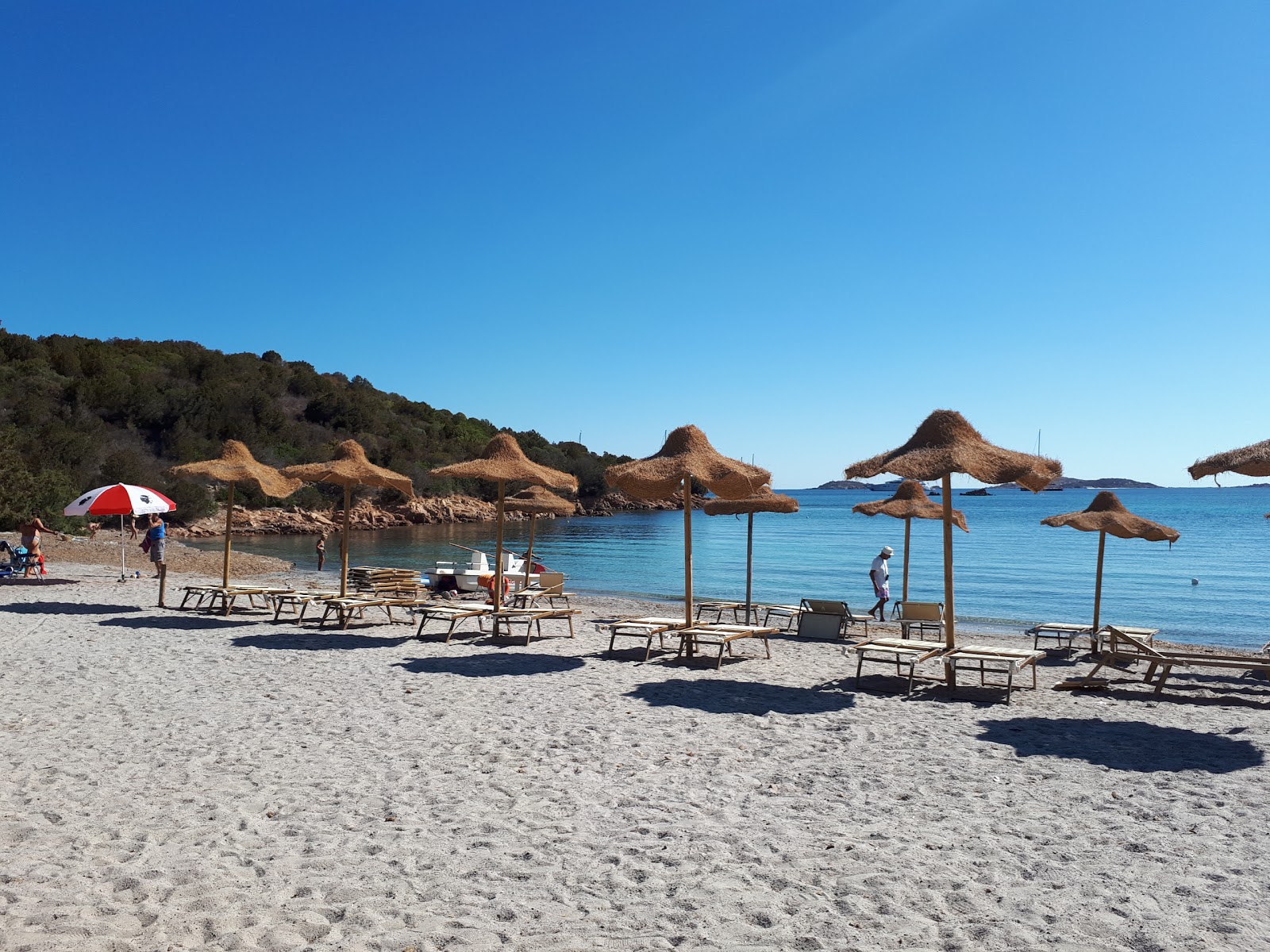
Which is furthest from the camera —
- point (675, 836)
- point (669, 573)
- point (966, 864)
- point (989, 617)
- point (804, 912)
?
point (669, 573)

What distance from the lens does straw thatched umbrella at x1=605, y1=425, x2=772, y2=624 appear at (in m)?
9.62

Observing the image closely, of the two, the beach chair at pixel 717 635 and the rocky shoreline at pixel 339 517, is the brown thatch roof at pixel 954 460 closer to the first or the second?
the beach chair at pixel 717 635

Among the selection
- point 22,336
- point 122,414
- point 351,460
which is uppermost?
point 22,336

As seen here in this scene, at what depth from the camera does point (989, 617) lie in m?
19.8

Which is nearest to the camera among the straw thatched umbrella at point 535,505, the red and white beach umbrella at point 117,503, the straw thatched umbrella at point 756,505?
the straw thatched umbrella at point 756,505

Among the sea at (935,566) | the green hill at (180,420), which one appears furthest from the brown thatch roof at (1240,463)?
the green hill at (180,420)

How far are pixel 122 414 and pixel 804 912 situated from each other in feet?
192

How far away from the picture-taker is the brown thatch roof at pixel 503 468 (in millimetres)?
10984

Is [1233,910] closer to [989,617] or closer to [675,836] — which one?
[675,836]

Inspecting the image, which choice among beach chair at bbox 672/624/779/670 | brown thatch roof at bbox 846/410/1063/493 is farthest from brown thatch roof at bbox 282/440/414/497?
brown thatch roof at bbox 846/410/1063/493

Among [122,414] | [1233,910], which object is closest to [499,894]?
[1233,910]

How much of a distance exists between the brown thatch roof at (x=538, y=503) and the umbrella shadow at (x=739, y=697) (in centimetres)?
786

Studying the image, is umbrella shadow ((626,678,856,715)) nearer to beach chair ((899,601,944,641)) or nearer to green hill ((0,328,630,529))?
beach chair ((899,601,944,641))

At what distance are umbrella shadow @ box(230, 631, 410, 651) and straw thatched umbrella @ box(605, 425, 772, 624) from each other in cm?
369
